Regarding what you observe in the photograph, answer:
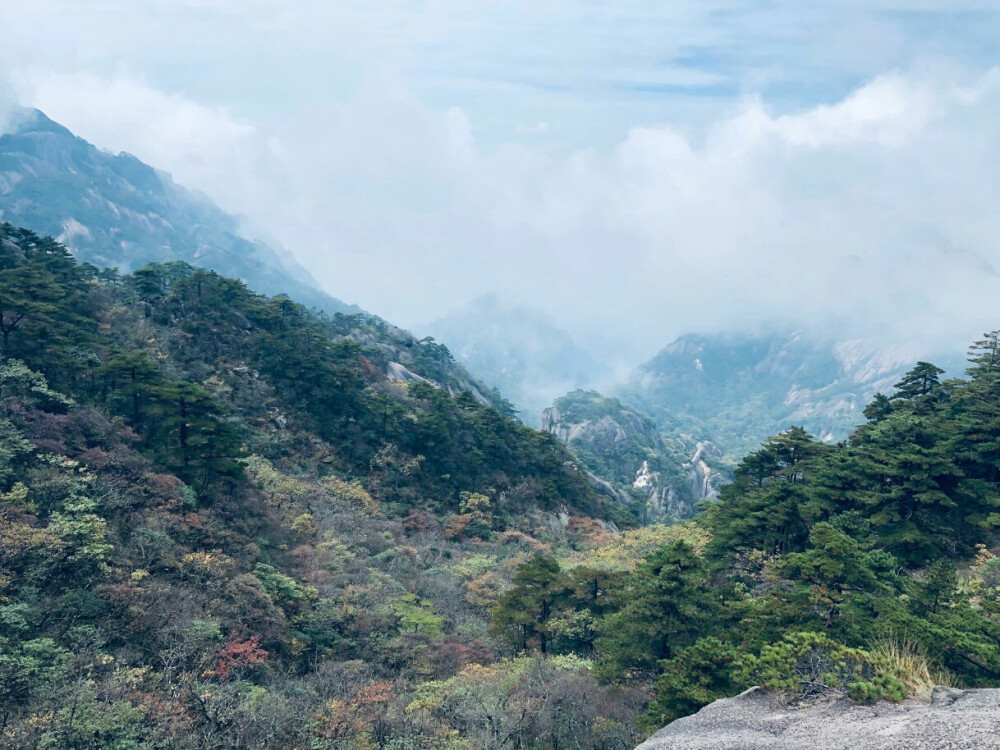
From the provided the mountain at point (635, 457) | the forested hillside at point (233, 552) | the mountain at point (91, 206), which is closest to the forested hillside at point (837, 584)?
the forested hillside at point (233, 552)

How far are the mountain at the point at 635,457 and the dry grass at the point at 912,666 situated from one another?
5972cm

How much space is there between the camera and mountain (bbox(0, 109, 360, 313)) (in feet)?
441

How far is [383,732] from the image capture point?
13297 mm

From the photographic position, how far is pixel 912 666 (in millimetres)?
10000

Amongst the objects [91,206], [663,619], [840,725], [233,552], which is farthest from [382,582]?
[91,206]

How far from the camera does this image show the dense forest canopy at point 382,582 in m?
11.8

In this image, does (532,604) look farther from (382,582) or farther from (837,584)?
(837,584)

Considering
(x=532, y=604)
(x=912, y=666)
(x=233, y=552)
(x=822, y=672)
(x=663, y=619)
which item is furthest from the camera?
(x=233, y=552)

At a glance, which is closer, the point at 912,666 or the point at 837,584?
the point at 912,666

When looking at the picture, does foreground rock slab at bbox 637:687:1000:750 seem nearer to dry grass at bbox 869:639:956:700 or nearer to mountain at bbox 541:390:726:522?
dry grass at bbox 869:639:956:700

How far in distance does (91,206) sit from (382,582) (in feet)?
592

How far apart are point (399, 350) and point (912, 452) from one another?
65.4m

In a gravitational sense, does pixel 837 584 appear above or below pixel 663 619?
above

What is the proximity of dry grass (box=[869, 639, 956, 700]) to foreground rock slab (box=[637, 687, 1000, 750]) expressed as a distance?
34cm
